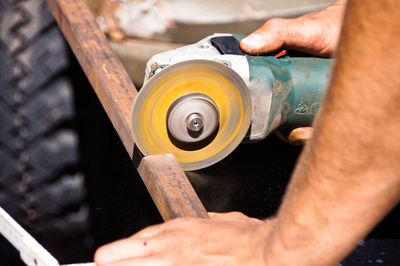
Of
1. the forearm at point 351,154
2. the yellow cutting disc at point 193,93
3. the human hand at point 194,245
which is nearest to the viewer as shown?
the forearm at point 351,154

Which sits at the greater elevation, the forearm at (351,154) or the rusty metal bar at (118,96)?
the forearm at (351,154)

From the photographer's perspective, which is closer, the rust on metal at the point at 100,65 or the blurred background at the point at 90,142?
the rust on metal at the point at 100,65

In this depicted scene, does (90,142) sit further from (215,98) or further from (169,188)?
(169,188)

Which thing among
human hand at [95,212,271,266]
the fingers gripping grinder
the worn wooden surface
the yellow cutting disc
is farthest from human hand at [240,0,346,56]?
human hand at [95,212,271,266]

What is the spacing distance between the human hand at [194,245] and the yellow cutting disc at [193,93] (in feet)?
1.55

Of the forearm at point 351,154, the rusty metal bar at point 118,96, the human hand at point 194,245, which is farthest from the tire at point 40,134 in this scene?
the forearm at point 351,154

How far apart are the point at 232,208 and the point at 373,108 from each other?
1822 mm

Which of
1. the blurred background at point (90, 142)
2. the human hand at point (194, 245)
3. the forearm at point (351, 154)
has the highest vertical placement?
the forearm at point (351, 154)

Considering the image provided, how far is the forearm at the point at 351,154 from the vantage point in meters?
0.49

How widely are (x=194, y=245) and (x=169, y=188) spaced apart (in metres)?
0.30

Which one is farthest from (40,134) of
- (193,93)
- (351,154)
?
(351,154)

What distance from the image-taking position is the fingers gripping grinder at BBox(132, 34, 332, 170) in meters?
1.23

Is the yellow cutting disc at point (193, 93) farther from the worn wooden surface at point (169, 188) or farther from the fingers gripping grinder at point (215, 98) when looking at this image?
the worn wooden surface at point (169, 188)

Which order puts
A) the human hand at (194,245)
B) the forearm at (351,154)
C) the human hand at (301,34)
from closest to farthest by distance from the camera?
the forearm at (351,154)
the human hand at (194,245)
the human hand at (301,34)
